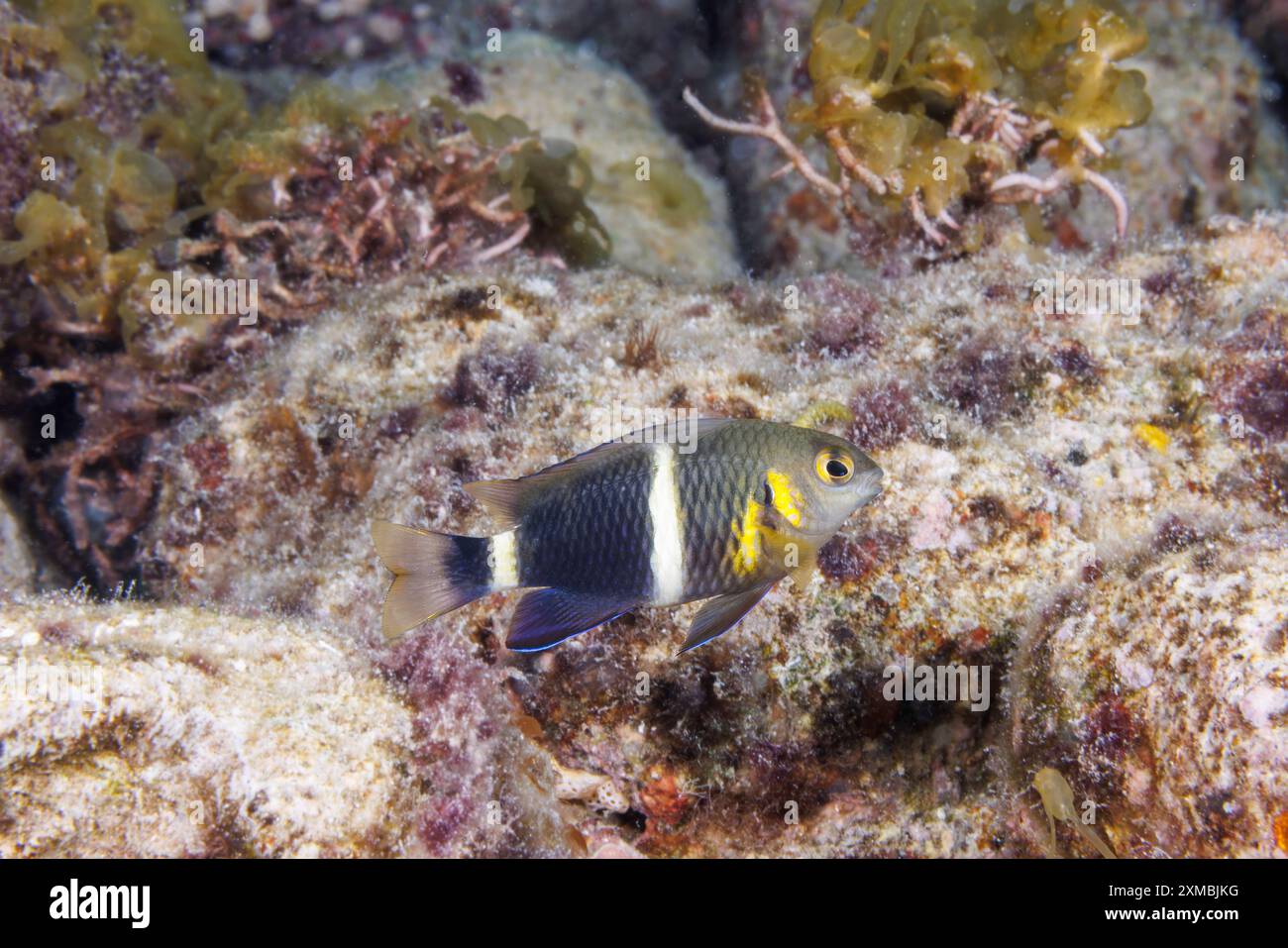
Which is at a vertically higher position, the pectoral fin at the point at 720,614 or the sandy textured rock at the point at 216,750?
the pectoral fin at the point at 720,614

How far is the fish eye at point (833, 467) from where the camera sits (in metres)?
2.36

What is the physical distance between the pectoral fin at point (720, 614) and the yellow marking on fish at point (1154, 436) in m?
2.39

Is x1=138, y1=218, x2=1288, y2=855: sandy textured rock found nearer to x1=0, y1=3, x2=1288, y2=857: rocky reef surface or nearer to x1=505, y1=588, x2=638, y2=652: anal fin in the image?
x1=0, y1=3, x2=1288, y2=857: rocky reef surface

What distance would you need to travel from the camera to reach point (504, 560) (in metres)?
2.37

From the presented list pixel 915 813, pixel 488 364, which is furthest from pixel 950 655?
pixel 488 364

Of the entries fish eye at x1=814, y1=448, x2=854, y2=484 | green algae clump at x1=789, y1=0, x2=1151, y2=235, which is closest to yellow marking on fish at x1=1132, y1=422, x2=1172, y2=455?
green algae clump at x1=789, y1=0, x2=1151, y2=235

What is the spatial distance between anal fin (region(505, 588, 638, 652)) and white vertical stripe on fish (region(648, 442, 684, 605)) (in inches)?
5.6

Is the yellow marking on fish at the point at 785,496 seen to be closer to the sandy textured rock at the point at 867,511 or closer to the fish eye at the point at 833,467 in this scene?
the fish eye at the point at 833,467

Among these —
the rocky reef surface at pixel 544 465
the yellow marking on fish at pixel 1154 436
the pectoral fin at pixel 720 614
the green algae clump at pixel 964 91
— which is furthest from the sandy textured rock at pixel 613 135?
the pectoral fin at pixel 720 614

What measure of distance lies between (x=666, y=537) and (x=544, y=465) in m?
1.46

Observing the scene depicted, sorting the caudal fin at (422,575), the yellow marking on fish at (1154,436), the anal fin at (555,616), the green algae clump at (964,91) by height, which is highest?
the green algae clump at (964,91)

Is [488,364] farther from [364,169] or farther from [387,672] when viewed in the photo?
[364,169]

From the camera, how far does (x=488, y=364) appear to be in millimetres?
3971

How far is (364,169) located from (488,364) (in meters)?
2.38
